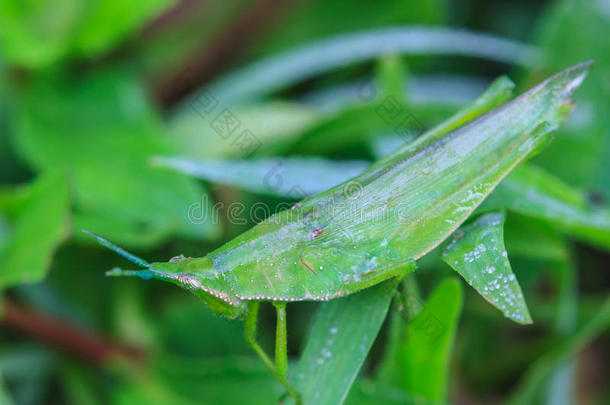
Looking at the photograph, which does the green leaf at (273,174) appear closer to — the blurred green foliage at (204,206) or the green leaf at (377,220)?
the blurred green foliage at (204,206)

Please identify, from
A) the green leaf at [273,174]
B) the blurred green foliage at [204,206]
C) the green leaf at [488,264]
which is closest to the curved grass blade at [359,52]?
the blurred green foliage at [204,206]

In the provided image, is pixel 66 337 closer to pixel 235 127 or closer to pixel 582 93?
pixel 235 127

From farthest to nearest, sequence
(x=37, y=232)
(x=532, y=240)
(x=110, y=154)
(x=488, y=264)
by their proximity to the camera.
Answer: (x=110, y=154)
(x=532, y=240)
(x=37, y=232)
(x=488, y=264)

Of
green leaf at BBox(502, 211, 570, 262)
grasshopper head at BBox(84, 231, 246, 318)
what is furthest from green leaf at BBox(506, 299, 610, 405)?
grasshopper head at BBox(84, 231, 246, 318)

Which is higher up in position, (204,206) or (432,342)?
(204,206)

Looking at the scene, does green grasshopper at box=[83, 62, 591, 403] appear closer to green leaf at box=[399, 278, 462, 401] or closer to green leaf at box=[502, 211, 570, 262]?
green leaf at box=[399, 278, 462, 401]

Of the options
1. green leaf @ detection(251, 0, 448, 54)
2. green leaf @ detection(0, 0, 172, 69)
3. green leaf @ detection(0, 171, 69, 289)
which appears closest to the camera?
green leaf @ detection(0, 171, 69, 289)

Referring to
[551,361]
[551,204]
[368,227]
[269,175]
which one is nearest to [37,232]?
[269,175]

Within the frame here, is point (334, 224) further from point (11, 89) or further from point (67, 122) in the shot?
point (11, 89)
